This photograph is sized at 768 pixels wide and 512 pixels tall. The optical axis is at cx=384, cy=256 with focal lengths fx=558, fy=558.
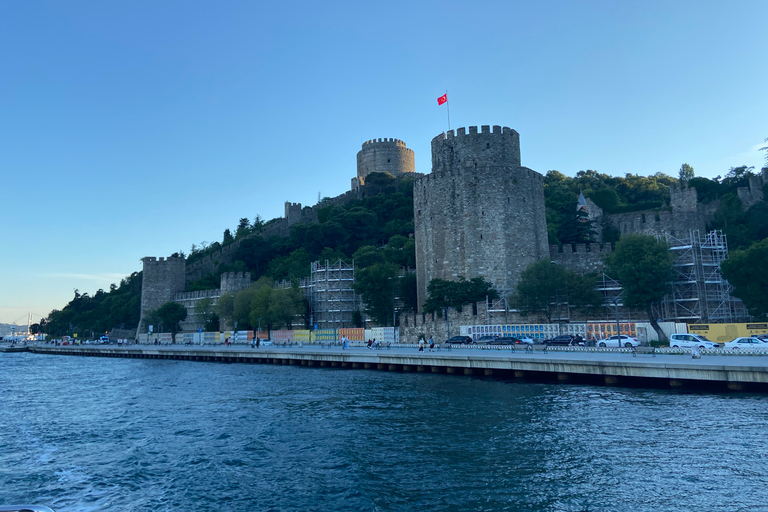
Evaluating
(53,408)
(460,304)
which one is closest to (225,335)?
(460,304)

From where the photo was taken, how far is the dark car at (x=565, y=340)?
90.5ft

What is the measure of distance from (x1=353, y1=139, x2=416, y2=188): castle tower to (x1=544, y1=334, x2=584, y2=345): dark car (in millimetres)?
56968

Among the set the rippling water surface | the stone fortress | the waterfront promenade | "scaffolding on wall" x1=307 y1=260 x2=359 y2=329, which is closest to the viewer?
the rippling water surface

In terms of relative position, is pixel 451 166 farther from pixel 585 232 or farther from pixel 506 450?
pixel 506 450

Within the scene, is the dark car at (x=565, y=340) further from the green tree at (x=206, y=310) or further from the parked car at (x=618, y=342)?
the green tree at (x=206, y=310)

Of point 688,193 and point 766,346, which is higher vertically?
point 688,193

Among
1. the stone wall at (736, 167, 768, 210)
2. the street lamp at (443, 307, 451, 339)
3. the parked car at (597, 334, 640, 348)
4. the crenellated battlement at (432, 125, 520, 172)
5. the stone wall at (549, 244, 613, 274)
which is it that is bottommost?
the parked car at (597, 334, 640, 348)

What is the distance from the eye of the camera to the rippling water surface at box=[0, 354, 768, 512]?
30.0 ft

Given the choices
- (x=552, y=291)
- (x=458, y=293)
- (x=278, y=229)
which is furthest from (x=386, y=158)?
(x=552, y=291)

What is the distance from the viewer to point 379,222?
220 feet

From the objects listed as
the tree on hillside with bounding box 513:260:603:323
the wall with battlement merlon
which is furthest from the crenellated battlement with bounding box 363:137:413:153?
the tree on hillside with bounding box 513:260:603:323

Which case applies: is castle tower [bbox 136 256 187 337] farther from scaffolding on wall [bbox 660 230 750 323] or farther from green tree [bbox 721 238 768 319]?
green tree [bbox 721 238 768 319]

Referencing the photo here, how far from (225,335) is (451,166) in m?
25.4

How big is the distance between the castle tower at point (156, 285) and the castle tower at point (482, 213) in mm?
38890
